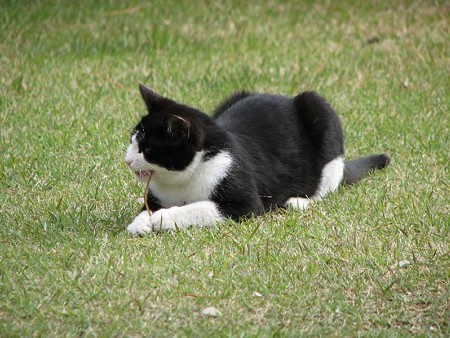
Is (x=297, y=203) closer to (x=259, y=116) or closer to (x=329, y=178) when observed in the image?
(x=329, y=178)

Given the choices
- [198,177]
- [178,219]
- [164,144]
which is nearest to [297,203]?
[198,177]

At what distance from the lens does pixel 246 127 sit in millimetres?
5000

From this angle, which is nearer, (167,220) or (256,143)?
(167,220)

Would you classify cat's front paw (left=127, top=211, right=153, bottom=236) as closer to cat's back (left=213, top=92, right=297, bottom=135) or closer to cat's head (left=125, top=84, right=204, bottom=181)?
cat's head (left=125, top=84, right=204, bottom=181)

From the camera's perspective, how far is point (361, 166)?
5.54 metres

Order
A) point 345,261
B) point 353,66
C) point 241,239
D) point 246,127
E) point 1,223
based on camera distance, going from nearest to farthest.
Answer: point 345,261
point 241,239
point 1,223
point 246,127
point 353,66

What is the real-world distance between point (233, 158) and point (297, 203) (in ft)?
1.93

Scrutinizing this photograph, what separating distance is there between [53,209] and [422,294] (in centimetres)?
224

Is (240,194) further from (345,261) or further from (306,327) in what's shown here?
(306,327)

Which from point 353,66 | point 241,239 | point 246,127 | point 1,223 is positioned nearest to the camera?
point 241,239

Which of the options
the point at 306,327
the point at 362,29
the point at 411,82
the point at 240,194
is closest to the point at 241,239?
the point at 240,194

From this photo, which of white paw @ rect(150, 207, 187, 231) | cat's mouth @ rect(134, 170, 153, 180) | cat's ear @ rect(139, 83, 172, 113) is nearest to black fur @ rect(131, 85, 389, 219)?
cat's ear @ rect(139, 83, 172, 113)

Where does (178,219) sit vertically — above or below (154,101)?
below

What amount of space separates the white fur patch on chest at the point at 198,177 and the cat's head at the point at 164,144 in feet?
0.12
